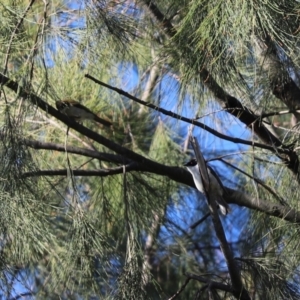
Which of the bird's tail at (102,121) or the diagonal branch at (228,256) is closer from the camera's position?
the diagonal branch at (228,256)

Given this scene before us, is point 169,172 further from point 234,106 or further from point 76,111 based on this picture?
point 76,111

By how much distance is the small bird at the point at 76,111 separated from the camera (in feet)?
6.74

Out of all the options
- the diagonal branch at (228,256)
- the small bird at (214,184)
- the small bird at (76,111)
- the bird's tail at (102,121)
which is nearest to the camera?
the diagonal branch at (228,256)

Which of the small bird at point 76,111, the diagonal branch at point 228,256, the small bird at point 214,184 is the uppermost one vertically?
the small bird at point 76,111

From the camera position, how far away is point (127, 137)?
102 inches

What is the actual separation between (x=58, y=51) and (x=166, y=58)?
0.34 meters

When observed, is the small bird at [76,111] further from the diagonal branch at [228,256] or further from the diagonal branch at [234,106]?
the diagonal branch at [228,256]

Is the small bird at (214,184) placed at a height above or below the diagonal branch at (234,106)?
below

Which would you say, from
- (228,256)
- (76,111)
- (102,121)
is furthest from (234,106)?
(102,121)

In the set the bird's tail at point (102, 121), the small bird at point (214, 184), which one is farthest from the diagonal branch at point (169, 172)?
the bird's tail at point (102, 121)

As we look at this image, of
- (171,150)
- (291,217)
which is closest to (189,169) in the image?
(291,217)

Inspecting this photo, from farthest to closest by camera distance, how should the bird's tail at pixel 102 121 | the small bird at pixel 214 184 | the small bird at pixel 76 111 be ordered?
the bird's tail at pixel 102 121
the small bird at pixel 76 111
the small bird at pixel 214 184

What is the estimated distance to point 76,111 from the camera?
7.13 feet

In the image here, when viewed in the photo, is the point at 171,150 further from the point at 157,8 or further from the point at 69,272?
the point at 69,272
